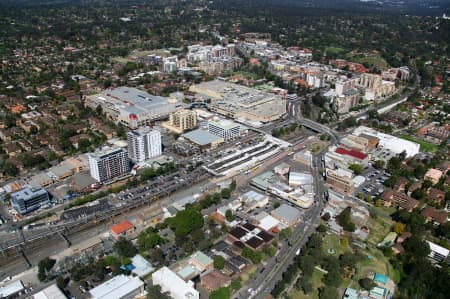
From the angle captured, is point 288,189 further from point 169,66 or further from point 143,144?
point 169,66

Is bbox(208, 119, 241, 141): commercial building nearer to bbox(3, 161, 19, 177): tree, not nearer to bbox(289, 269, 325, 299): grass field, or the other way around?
bbox(3, 161, 19, 177): tree

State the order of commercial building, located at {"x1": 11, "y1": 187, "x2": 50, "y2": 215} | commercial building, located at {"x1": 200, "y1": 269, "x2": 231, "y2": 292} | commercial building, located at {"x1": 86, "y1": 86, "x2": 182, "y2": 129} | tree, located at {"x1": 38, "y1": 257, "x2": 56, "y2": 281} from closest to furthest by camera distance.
Result: commercial building, located at {"x1": 200, "y1": 269, "x2": 231, "y2": 292}
tree, located at {"x1": 38, "y1": 257, "x2": 56, "y2": 281}
commercial building, located at {"x1": 11, "y1": 187, "x2": 50, "y2": 215}
commercial building, located at {"x1": 86, "y1": 86, "x2": 182, "y2": 129}

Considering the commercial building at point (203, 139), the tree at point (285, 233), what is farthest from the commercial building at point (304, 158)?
the tree at point (285, 233)

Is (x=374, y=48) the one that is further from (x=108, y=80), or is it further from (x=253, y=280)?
(x=253, y=280)

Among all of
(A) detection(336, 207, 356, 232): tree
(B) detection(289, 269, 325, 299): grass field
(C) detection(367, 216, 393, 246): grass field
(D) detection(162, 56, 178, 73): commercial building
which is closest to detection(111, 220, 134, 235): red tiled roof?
(B) detection(289, 269, 325, 299): grass field

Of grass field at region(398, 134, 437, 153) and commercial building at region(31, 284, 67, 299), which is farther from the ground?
commercial building at region(31, 284, 67, 299)

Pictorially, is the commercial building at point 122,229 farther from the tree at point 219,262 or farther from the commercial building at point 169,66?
the commercial building at point 169,66
